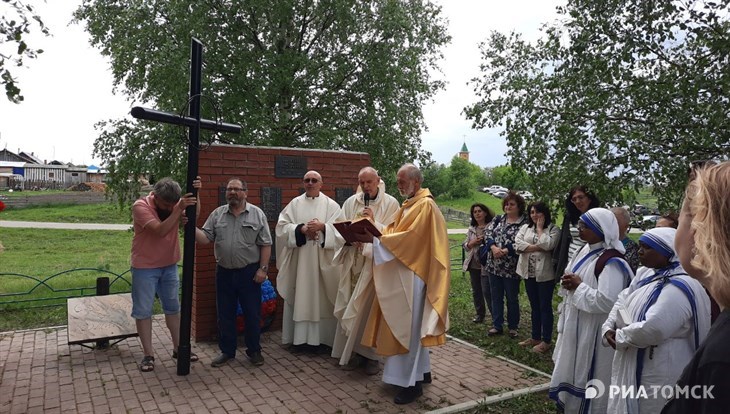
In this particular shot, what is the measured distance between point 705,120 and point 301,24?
886 centimetres

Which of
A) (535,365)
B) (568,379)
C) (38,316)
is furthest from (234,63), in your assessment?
(568,379)

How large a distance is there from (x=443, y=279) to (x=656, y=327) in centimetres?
193

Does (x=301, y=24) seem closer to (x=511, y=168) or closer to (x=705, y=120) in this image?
(x=511, y=168)

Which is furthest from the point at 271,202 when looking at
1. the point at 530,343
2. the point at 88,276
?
the point at 88,276

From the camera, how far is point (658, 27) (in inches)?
203

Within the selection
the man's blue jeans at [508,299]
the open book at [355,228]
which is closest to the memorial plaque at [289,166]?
the open book at [355,228]

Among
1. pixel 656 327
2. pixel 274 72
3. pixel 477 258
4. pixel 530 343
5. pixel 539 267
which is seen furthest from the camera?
pixel 274 72

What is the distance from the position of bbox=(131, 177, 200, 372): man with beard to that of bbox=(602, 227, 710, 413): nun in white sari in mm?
3967

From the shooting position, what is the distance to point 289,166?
6672mm

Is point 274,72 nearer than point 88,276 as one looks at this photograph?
Yes

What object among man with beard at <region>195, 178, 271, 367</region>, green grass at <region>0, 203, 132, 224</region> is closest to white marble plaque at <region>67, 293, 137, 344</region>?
man with beard at <region>195, 178, 271, 367</region>

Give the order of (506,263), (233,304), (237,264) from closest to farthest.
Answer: (237,264) → (233,304) → (506,263)

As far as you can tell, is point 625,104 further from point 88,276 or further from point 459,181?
point 459,181

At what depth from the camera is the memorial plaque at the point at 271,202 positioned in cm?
652
